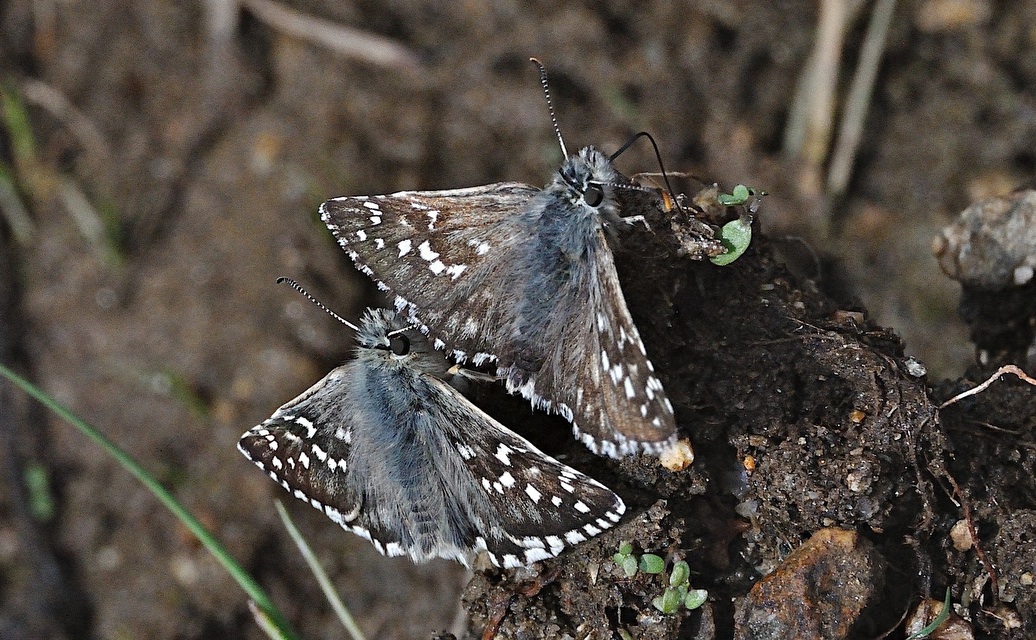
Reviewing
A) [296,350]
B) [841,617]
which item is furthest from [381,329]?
[296,350]

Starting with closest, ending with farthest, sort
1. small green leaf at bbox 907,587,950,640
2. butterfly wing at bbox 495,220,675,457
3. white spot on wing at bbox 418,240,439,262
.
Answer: butterfly wing at bbox 495,220,675,457, small green leaf at bbox 907,587,950,640, white spot on wing at bbox 418,240,439,262

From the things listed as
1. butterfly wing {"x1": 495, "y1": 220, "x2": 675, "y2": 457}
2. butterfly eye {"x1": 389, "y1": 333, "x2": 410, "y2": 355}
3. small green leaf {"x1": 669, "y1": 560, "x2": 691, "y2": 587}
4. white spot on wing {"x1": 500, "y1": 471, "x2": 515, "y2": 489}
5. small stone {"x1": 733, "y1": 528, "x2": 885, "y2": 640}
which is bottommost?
small stone {"x1": 733, "y1": 528, "x2": 885, "y2": 640}

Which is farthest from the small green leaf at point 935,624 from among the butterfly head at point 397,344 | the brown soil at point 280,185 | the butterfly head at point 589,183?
the brown soil at point 280,185

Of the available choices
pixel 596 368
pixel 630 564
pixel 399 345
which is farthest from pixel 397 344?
pixel 630 564

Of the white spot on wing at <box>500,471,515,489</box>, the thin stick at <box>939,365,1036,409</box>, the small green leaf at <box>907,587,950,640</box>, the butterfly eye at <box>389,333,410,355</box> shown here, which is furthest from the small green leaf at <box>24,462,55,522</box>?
the thin stick at <box>939,365,1036,409</box>

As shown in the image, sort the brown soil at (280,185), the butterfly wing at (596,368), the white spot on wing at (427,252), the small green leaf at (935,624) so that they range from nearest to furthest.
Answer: the butterfly wing at (596,368) → the small green leaf at (935,624) → the white spot on wing at (427,252) → the brown soil at (280,185)

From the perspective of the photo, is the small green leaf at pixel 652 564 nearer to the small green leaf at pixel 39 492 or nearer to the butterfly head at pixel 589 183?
the butterfly head at pixel 589 183

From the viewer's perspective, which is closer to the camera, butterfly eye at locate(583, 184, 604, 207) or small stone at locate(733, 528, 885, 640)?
small stone at locate(733, 528, 885, 640)

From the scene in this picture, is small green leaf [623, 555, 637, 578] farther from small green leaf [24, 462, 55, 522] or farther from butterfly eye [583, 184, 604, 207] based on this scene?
small green leaf [24, 462, 55, 522]
